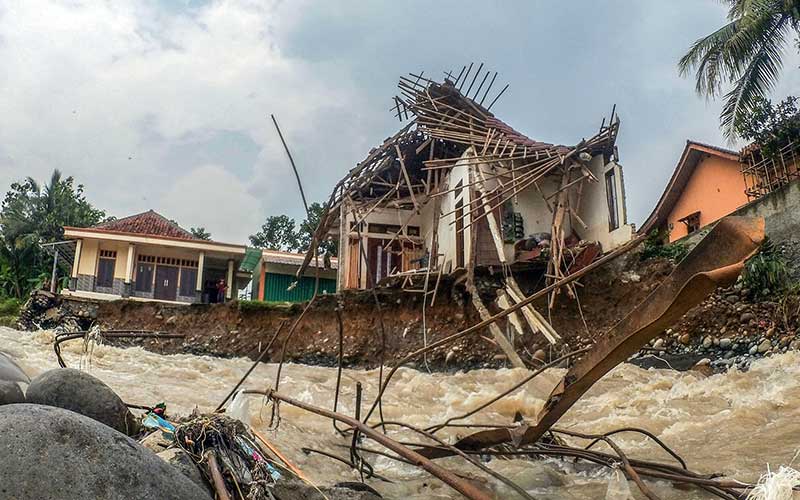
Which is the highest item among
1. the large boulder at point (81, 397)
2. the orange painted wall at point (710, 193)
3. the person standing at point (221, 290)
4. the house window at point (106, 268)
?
the orange painted wall at point (710, 193)

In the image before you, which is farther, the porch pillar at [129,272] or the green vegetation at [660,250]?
the porch pillar at [129,272]

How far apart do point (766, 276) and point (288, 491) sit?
32.6 ft

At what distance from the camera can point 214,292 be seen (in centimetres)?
2353

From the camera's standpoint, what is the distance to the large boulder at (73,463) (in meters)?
2.13

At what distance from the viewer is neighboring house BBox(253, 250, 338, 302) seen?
2212 cm

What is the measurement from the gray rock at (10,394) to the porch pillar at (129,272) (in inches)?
719

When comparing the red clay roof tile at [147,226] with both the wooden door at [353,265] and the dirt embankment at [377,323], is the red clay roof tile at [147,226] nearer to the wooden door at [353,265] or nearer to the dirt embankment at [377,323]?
the dirt embankment at [377,323]

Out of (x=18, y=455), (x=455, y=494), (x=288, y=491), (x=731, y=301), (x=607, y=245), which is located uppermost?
(x=607, y=245)

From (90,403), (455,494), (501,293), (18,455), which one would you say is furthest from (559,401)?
(501,293)

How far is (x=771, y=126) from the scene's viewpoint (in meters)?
Answer: 14.0

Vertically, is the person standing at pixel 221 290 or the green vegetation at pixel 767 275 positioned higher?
the person standing at pixel 221 290

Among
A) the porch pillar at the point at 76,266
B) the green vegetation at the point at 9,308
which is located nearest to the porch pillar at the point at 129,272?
the porch pillar at the point at 76,266

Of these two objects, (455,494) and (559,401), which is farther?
(455,494)

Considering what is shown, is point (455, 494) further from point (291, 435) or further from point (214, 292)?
point (214, 292)
